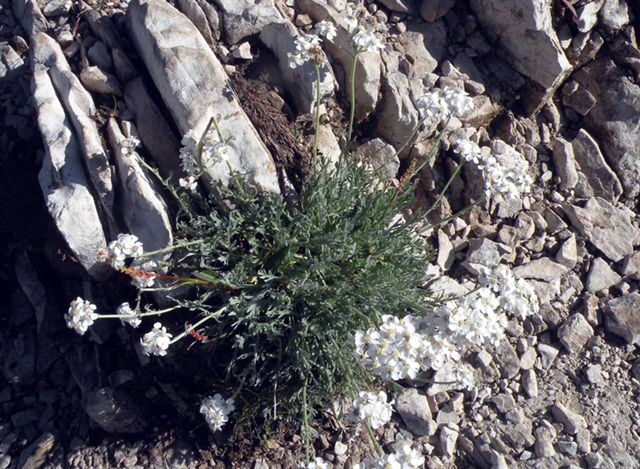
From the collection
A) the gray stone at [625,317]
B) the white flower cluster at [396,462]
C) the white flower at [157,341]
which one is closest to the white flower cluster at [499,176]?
the gray stone at [625,317]

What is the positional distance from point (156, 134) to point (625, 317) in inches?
171

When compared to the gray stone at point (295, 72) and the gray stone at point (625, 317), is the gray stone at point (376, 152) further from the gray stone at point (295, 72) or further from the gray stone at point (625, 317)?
the gray stone at point (625, 317)

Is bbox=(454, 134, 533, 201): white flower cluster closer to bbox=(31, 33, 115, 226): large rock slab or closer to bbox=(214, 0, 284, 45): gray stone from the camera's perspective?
bbox=(214, 0, 284, 45): gray stone

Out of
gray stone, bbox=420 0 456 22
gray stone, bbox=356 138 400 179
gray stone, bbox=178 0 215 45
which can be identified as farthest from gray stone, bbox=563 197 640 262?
gray stone, bbox=178 0 215 45

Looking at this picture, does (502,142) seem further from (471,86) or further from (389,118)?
(389,118)

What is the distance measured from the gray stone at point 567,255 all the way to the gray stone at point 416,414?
6.30ft

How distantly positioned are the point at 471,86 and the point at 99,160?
3568 millimetres

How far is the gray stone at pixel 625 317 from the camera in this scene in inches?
227

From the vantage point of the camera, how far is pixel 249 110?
5438 mm

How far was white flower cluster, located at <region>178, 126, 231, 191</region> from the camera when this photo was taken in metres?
4.50

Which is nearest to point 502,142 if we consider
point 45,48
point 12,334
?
point 45,48

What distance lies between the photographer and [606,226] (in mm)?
6266

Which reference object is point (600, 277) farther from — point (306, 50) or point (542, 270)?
point (306, 50)

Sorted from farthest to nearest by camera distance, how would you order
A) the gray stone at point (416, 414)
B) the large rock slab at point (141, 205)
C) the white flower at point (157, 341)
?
the gray stone at point (416, 414) → the large rock slab at point (141, 205) → the white flower at point (157, 341)
